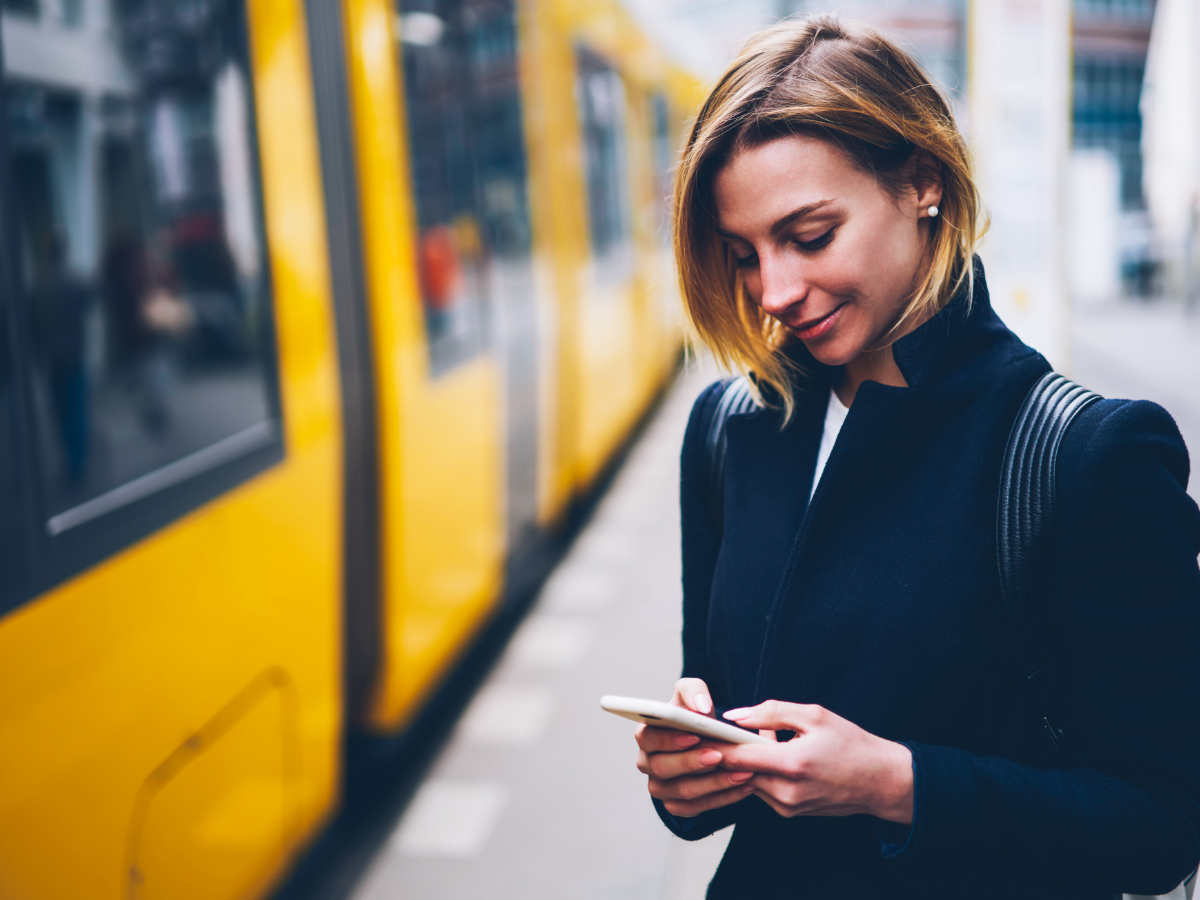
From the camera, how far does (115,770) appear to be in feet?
6.31

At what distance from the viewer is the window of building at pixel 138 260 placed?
185 cm

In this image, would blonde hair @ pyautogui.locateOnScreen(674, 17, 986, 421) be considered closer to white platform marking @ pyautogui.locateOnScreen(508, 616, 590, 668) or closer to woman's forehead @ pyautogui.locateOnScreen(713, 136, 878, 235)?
woman's forehead @ pyautogui.locateOnScreen(713, 136, 878, 235)

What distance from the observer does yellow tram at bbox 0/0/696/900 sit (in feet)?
5.93

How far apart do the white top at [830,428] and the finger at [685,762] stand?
36 centimetres

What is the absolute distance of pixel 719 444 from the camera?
1403 millimetres

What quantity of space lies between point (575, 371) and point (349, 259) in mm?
2896

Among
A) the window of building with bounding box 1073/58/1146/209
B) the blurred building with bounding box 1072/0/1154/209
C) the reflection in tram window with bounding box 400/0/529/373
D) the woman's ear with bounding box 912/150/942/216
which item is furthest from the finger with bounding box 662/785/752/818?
the window of building with bounding box 1073/58/1146/209

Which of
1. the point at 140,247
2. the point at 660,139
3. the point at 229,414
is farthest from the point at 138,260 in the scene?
the point at 660,139

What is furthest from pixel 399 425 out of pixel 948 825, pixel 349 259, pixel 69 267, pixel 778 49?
pixel 948 825

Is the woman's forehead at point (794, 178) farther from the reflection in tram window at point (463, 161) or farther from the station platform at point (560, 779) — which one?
the reflection in tram window at point (463, 161)

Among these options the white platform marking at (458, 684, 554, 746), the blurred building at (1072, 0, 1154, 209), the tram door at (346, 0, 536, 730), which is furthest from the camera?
the blurred building at (1072, 0, 1154, 209)

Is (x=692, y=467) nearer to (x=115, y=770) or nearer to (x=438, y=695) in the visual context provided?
(x=115, y=770)

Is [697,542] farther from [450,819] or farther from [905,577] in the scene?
[450,819]

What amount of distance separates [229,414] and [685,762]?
1.71m
